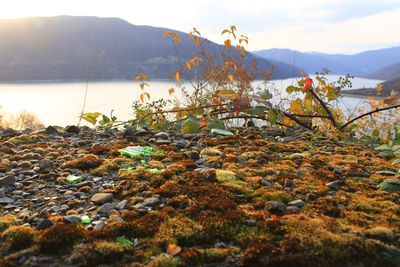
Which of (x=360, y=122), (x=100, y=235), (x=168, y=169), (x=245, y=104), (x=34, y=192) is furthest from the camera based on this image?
(x=360, y=122)

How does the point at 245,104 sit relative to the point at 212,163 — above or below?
above

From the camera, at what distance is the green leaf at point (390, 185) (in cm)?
215

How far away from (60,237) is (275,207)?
1491 mm

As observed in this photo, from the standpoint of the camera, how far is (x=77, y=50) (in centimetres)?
7350

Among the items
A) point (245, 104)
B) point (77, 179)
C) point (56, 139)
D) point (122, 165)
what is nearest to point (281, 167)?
point (245, 104)

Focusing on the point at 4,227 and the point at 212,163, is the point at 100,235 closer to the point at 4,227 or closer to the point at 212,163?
the point at 4,227

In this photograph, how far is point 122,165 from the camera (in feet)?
9.84

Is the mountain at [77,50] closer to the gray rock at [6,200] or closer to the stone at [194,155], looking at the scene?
the stone at [194,155]

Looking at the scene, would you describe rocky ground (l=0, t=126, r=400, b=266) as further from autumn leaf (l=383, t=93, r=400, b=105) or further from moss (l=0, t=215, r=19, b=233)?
autumn leaf (l=383, t=93, r=400, b=105)

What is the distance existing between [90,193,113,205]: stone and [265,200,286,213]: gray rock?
133 cm

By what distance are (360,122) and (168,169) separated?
4.44 metres

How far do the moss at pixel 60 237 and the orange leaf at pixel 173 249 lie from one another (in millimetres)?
584

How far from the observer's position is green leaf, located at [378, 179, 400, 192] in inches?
84.8

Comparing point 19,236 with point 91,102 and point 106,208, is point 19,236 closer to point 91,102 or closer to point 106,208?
point 106,208
